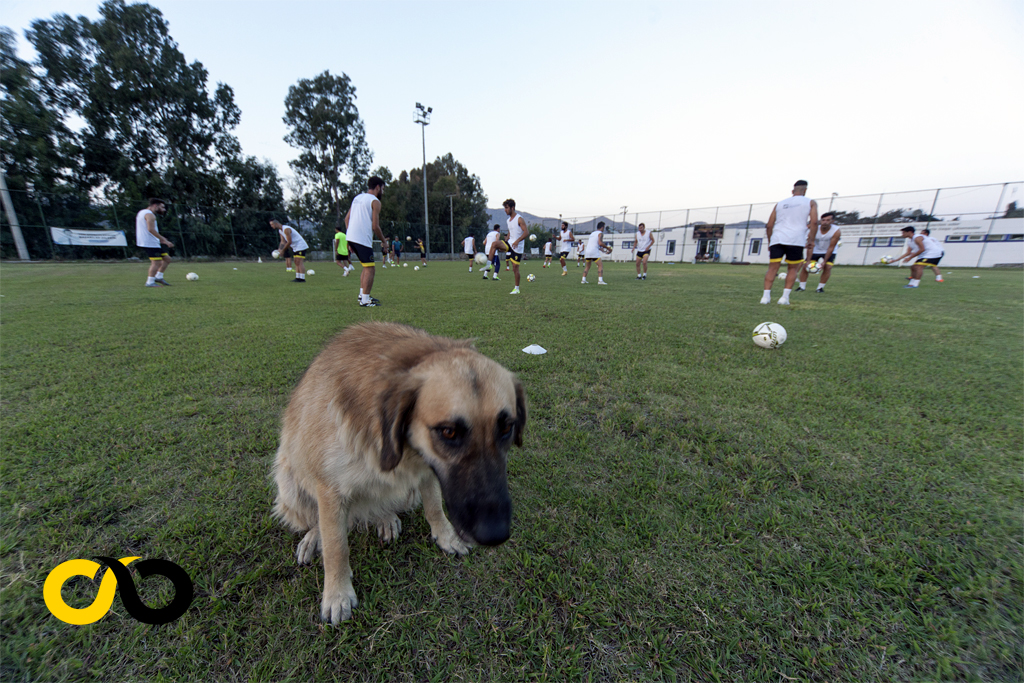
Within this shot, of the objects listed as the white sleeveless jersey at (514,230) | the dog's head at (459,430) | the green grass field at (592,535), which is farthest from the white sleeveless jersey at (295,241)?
the dog's head at (459,430)

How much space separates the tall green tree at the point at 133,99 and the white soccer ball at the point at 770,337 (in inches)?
1582

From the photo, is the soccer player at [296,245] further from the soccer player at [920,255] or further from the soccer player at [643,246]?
the soccer player at [920,255]

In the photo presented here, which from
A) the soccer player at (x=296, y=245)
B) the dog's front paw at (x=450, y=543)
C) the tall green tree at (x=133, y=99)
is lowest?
the dog's front paw at (x=450, y=543)

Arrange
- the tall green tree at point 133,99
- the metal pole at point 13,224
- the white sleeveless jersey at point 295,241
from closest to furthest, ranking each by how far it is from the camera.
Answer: the white sleeveless jersey at point 295,241, the metal pole at point 13,224, the tall green tree at point 133,99

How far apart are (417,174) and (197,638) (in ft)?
192

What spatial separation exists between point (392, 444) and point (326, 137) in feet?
168

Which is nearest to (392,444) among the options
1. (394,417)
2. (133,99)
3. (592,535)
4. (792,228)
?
(394,417)

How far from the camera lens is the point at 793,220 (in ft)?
28.2

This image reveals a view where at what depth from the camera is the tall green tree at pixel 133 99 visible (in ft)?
92.1

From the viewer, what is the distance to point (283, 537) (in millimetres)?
1950

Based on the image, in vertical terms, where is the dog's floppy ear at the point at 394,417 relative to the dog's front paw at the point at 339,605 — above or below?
above

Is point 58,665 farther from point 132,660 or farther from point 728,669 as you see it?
point 728,669

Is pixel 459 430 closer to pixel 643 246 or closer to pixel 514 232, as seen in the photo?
pixel 514 232

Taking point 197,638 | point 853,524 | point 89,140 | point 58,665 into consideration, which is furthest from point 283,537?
point 89,140
